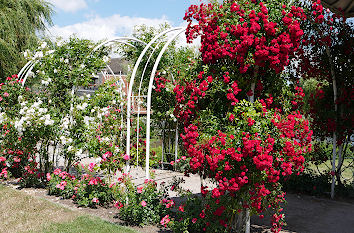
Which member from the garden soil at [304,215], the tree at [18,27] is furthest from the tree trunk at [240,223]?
the tree at [18,27]

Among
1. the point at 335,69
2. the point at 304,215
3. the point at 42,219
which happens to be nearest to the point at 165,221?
the point at 42,219

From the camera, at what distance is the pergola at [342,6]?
18.5ft

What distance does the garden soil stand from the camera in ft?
14.9

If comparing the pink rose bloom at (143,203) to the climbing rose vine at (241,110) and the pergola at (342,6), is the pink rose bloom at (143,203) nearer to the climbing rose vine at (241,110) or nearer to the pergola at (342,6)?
the climbing rose vine at (241,110)

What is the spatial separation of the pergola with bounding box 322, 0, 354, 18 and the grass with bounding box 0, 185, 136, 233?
5212 millimetres

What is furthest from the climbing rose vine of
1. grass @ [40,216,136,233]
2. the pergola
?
the pergola

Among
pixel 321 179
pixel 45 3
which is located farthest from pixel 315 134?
pixel 45 3

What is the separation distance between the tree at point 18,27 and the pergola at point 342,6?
7.71 m

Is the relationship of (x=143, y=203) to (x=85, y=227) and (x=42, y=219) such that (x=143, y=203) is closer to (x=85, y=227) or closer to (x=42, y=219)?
(x=85, y=227)

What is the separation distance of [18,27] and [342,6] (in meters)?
8.53

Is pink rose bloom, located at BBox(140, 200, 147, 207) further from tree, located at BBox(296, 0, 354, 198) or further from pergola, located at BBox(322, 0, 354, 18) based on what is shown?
A: pergola, located at BBox(322, 0, 354, 18)

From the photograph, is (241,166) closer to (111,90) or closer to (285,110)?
(285,110)

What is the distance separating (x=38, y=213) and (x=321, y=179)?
5.73m

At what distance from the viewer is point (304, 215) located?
5285mm
